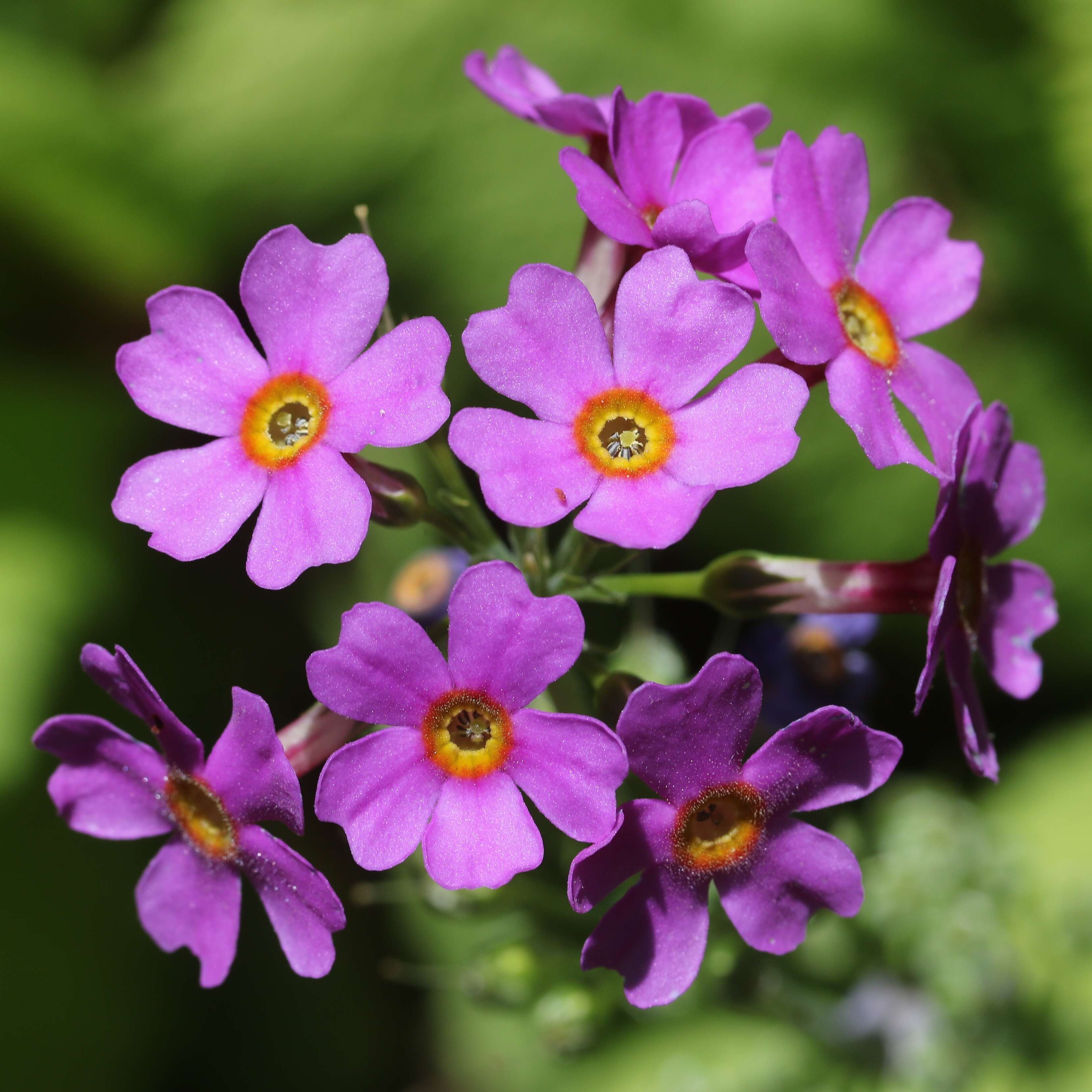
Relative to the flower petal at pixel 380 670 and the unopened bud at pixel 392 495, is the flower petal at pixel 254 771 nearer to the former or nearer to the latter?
the flower petal at pixel 380 670

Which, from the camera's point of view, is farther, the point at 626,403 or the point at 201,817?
the point at 201,817

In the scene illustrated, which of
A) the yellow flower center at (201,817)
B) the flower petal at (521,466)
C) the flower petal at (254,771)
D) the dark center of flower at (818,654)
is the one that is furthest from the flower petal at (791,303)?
the yellow flower center at (201,817)

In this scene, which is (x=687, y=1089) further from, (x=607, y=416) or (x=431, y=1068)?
(x=607, y=416)

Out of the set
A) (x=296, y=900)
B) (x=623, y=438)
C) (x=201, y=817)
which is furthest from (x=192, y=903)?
(x=623, y=438)

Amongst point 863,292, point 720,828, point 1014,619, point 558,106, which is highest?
point 558,106

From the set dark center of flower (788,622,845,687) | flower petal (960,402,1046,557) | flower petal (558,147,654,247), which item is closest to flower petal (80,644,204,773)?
flower petal (558,147,654,247)

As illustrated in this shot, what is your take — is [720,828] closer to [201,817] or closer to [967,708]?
[967,708]

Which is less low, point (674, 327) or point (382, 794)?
point (674, 327)
